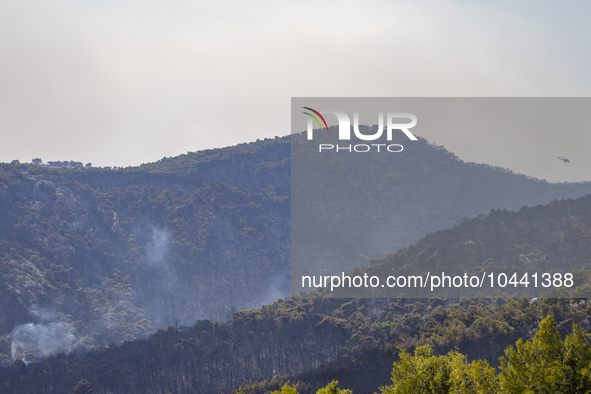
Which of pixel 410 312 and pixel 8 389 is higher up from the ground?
pixel 410 312

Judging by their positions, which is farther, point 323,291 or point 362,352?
point 323,291

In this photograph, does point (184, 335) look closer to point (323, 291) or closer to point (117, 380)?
point (117, 380)

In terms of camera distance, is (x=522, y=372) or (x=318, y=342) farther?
(x=318, y=342)

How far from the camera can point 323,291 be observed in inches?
7544

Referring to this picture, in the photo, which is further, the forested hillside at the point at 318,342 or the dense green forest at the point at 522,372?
the forested hillside at the point at 318,342

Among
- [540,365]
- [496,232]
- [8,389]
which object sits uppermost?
[496,232]

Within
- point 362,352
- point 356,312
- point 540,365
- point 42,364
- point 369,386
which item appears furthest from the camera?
point 356,312

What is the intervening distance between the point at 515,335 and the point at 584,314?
28.1 feet

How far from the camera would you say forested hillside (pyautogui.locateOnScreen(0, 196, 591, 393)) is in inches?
4793

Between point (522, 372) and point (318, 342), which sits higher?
point (522, 372)

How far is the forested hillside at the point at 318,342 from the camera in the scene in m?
122

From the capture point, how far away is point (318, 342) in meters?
155

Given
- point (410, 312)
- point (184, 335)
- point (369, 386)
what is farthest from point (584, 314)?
point (184, 335)

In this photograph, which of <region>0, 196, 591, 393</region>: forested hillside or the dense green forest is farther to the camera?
<region>0, 196, 591, 393</region>: forested hillside
